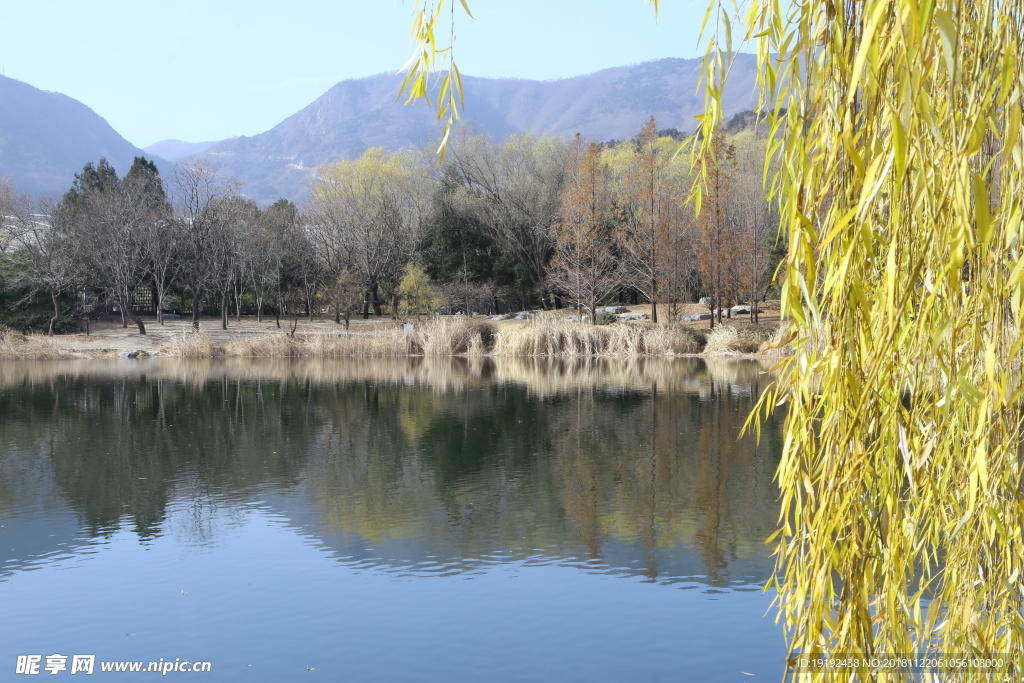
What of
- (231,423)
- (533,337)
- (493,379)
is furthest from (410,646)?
(533,337)

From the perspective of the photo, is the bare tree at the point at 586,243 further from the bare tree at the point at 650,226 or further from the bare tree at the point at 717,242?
the bare tree at the point at 717,242

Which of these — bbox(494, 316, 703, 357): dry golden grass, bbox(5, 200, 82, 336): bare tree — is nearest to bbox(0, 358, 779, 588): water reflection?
bbox(494, 316, 703, 357): dry golden grass

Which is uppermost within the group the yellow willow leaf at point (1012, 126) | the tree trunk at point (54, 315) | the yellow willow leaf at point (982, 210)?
the yellow willow leaf at point (1012, 126)

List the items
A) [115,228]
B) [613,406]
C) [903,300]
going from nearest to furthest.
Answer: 1. [903,300]
2. [613,406]
3. [115,228]

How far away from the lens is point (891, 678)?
98.9 inches

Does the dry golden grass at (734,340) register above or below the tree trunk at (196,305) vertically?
below

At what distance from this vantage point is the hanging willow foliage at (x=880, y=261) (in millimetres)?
2135

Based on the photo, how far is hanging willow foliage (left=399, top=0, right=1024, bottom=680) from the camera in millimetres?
2137

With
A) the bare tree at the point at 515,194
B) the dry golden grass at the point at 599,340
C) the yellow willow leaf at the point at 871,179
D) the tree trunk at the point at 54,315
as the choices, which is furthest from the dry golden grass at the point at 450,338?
the yellow willow leaf at the point at 871,179

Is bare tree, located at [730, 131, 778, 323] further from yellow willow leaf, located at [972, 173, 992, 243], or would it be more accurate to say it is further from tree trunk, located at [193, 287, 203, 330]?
yellow willow leaf, located at [972, 173, 992, 243]

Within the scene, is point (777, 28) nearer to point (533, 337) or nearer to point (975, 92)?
point (975, 92)

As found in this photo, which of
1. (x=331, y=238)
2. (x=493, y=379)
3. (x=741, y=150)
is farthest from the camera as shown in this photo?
(x=741, y=150)

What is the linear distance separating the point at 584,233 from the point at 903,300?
33099mm

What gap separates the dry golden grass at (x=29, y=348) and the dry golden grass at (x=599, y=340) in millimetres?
16467
